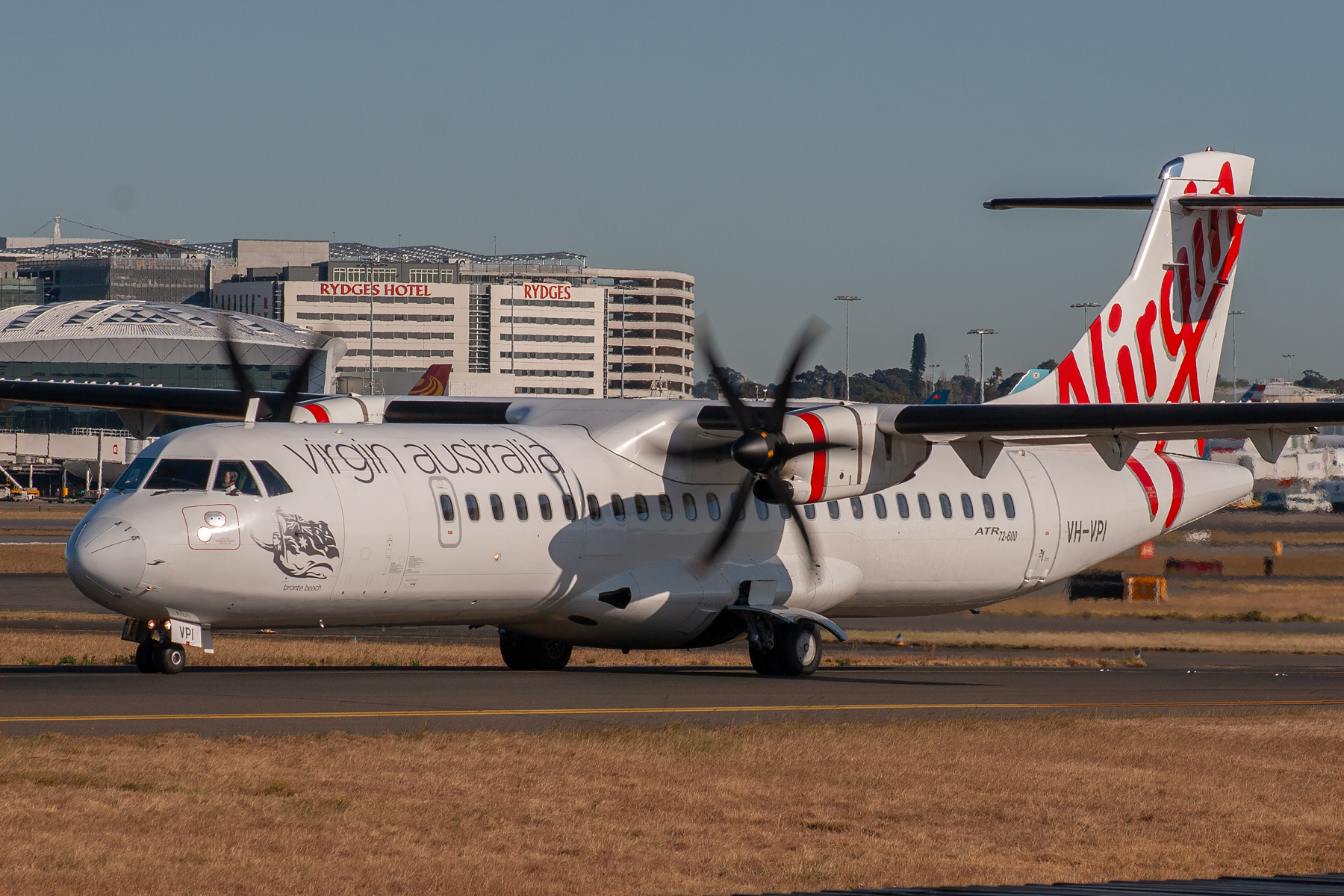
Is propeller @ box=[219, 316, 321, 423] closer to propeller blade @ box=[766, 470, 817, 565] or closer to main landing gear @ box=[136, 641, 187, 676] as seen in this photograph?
main landing gear @ box=[136, 641, 187, 676]

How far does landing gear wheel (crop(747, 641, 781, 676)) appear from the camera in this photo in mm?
22250

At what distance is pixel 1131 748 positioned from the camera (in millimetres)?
15492

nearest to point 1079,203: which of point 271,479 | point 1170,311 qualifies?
point 1170,311

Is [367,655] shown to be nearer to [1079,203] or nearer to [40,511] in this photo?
[1079,203]

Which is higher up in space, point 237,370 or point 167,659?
point 237,370

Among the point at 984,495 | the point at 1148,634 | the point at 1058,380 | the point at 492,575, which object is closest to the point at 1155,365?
the point at 1058,380

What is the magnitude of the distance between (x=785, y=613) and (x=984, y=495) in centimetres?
463

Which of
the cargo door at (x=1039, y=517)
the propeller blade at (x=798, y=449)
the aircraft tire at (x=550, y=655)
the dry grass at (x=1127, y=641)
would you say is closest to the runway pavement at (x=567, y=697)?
the aircraft tire at (x=550, y=655)

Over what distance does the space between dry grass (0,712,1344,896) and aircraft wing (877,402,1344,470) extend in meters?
6.15

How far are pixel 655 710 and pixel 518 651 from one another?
19.2 feet

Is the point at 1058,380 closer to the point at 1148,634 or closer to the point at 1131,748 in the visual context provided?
the point at 1148,634

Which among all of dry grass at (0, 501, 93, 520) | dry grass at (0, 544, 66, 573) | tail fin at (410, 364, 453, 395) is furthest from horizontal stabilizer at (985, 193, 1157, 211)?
→ tail fin at (410, 364, 453, 395)

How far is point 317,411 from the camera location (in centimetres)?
2334

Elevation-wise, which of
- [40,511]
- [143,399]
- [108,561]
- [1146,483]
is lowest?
[40,511]
